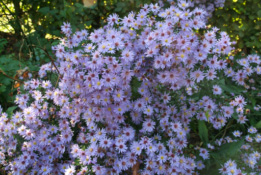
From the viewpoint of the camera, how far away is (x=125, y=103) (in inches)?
69.6

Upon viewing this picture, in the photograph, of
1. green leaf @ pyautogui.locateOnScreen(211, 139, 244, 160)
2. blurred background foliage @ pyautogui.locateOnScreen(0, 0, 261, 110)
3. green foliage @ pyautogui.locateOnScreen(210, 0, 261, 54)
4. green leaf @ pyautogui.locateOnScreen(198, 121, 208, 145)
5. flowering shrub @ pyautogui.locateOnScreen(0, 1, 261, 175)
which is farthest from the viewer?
green foliage @ pyautogui.locateOnScreen(210, 0, 261, 54)

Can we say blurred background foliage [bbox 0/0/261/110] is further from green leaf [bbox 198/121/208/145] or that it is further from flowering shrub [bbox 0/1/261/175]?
green leaf [bbox 198/121/208/145]

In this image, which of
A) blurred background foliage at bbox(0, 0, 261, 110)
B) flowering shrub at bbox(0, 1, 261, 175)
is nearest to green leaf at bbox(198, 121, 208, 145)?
flowering shrub at bbox(0, 1, 261, 175)

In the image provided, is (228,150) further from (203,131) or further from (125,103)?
(125,103)

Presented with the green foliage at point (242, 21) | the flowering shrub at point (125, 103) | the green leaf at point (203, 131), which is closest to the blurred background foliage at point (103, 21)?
the green foliage at point (242, 21)

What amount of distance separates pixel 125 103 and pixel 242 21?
2584mm

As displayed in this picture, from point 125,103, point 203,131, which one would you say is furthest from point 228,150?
point 125,103

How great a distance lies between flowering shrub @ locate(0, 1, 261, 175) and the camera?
1676 millimetres

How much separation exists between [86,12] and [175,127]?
261 cm

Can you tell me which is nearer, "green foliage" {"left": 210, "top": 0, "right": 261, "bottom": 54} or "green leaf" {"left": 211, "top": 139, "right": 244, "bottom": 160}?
"green leaf" {"left": 211, "top": 139, "right": 244, "bottom": 160}

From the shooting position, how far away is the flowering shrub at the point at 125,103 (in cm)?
168

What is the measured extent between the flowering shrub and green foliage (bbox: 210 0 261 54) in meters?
1.70

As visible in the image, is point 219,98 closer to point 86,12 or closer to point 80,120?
point 80,120

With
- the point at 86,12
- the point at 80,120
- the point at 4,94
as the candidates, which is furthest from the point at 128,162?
the point at 86,12
